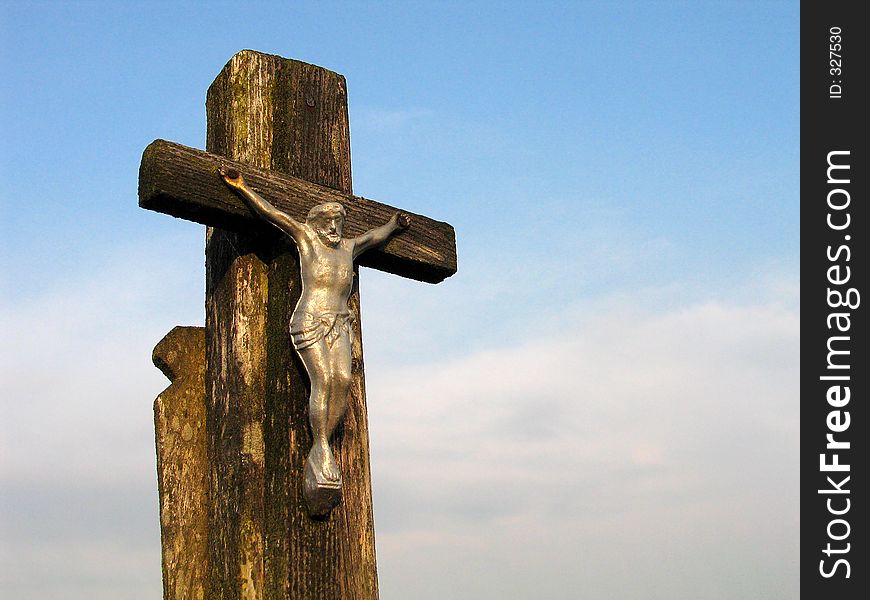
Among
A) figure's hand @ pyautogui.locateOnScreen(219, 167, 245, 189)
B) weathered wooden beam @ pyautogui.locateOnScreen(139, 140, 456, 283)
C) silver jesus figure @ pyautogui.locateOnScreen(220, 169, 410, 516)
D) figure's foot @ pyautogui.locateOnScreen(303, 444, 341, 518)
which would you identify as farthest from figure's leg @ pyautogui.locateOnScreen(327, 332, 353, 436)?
figure's hand @ pyautogui.locateOnScreen(219, 167, 245, 189)

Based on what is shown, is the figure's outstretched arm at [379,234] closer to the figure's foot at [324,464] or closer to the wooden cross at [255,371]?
the wooden cross at [255,371]

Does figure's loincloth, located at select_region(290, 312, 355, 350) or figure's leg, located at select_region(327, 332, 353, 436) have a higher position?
figure's loincloth, located at select_region(290, 312, 355, 350)

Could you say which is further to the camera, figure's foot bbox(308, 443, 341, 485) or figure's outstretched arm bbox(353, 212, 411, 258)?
figure's outstretched arm bbox(353, 212, 411, 258)

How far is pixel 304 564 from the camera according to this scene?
430 cm

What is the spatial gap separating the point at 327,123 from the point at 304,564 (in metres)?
1.89

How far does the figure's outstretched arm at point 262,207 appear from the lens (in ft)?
14.8

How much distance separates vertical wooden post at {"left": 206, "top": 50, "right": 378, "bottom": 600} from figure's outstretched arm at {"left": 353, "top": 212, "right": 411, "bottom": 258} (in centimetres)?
20

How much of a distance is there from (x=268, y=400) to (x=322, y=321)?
0.37m

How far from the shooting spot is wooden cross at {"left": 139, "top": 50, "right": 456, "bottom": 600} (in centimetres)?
434

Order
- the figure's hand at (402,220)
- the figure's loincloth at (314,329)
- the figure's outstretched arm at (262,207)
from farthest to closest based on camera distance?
the figure's hand at (402,220) → the figure's outstretched arm at (262,207) → the figure's loincloth at (314,329)

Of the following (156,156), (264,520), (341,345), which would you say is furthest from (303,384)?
(156,156)

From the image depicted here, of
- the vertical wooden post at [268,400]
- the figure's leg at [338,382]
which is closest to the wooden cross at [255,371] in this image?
the vertical wooden post at [268,400]

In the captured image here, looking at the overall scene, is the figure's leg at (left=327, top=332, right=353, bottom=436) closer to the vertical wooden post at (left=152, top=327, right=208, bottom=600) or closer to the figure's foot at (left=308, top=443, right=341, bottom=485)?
the figure's foot at (left=308, top=443, right=341, bottom=485)

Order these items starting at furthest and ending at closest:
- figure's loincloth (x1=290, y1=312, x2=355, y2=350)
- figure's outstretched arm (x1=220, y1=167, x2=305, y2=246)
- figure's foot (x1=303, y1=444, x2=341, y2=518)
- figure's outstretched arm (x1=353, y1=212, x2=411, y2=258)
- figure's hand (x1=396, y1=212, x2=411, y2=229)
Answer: figure's hand (x1=396, y1=212, x2=411, y2=229)
figure's outstretched arm (x1=353, y1=212, x2=411, y2=258)
figure's outstretched arm (x1=220, y1=167, x2=305, y2=246)
figure's loincloth (x1=290, y1=312, x2=355, y2=350)
figure's foot (x1=303, y1=444, x2=341, y2=518)
